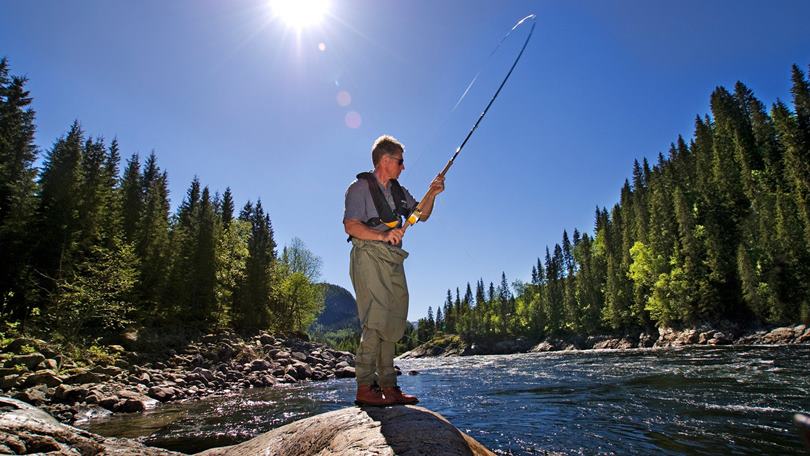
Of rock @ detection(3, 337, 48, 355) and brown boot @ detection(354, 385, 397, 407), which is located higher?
rock @ detection(3, 337, 48, 355)

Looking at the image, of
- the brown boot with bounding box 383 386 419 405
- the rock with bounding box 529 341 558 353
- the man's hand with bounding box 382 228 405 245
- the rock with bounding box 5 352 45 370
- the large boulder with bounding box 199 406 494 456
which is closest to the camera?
the large boulder with bounding box 199 406 494 456

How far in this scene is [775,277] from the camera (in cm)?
4078

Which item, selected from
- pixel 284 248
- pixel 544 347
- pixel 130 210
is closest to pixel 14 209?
pixel 130 210

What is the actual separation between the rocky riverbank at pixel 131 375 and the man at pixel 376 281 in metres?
9.13

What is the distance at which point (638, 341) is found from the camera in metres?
59.4

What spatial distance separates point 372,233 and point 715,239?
61957 millimetres

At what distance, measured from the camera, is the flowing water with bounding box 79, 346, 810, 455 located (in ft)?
17.3

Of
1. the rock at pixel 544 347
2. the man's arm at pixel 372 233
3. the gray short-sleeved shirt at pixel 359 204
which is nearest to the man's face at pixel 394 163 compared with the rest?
the gray short-sleeved shirt at pixel 359 204

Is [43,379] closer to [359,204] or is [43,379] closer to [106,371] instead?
[106,371]

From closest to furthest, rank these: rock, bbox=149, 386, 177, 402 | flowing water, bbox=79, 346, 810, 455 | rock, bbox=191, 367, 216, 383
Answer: flowing water, bbox=79, 346, 810, 455
rock, bbox=149, 386, 177, 402
rock, bbox=191, 367, 216, 383

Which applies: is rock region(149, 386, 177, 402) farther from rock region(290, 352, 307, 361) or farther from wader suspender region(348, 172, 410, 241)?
rock region(290, 352, 307, 361)

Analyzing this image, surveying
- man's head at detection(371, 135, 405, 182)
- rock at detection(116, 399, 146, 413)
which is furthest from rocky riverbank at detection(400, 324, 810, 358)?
rock at detection(116, 399, 146, 413)

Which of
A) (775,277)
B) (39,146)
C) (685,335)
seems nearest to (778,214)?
(775,277)

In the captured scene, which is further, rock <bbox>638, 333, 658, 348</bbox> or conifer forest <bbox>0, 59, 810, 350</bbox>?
rock <bbox>638, 333, 658, 348</bbox>
